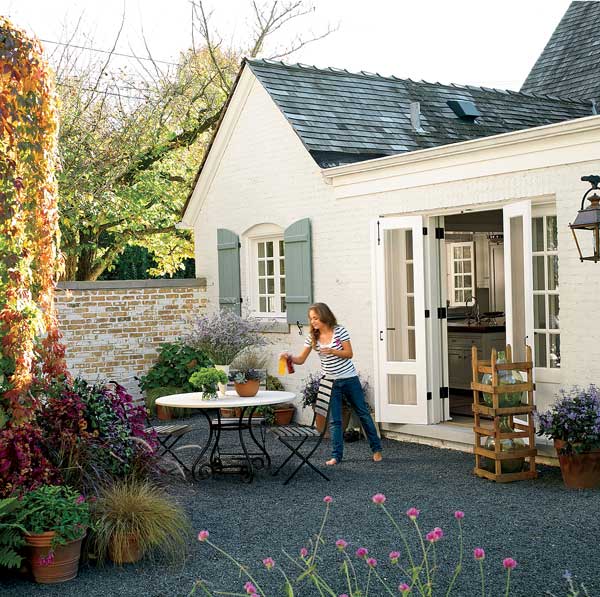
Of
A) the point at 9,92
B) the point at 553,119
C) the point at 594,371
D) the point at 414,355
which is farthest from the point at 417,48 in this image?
the point at 9,92

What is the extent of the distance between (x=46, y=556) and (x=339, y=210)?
6313mm

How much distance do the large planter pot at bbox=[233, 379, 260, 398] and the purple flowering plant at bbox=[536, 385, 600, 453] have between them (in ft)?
8.45

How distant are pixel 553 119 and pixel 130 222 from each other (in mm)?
7514

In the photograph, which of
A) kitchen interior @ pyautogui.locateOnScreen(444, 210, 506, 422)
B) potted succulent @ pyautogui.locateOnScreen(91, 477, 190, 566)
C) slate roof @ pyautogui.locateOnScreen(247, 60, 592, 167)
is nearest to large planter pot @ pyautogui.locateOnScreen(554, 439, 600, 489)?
potted succulent @ pyautogui.locateOnScreen(91, 477, 190, 566)

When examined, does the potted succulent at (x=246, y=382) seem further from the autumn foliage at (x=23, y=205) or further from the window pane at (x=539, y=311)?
the window pane at (x=539, y=311)

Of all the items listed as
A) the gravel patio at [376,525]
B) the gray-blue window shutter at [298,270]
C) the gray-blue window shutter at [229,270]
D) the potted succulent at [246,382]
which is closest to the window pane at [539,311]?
the gravel patio at [376,525]

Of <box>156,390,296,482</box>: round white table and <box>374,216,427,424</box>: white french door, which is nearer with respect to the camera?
<box>156,390,296,482</box>: round white table

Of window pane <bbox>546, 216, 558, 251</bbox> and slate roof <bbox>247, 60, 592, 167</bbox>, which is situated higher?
slate roof <bbox>247, 60, 592, 167</bbox>

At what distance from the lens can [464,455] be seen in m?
9.41

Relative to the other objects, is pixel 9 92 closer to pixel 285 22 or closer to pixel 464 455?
pixel 464 455

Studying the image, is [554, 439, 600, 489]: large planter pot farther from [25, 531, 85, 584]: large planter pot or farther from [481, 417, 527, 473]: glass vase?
[25, 531, 85, 584]: large planter pot

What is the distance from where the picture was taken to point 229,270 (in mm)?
13086

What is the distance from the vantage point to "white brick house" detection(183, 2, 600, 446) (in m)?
8.55

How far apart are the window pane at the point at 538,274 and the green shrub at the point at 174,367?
17.4 ft
